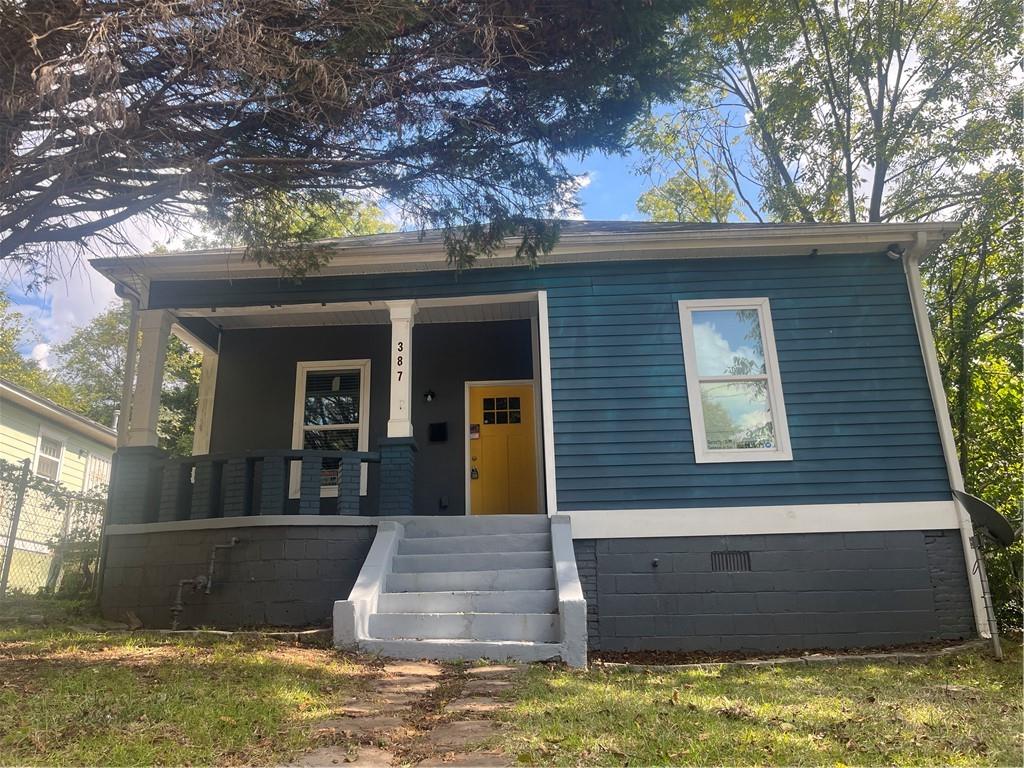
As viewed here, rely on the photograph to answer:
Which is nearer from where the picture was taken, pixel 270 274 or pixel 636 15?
pixel 636 15

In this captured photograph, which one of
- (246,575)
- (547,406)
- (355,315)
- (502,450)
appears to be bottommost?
(246,575)

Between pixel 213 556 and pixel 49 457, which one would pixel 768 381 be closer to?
pixel 213 556

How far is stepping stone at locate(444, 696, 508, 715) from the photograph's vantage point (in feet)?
12.3

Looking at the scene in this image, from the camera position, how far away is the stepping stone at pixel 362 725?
3357mm

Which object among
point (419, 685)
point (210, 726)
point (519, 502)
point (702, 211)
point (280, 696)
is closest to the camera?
point (210, 726)

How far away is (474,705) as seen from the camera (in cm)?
388

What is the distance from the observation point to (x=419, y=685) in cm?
450

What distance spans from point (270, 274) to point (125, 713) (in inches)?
221

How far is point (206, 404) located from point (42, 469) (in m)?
8.65

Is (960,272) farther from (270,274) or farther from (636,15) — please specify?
(270,274)

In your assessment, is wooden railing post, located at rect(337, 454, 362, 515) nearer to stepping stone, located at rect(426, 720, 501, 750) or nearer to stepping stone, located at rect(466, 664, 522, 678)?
stepping stone, located at rect(466, 664, 522, 678)

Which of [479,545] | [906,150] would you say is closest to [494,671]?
[479,545]

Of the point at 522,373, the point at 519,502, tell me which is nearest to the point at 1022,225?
the point at 522,373

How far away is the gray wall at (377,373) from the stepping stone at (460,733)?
573 centimetres
